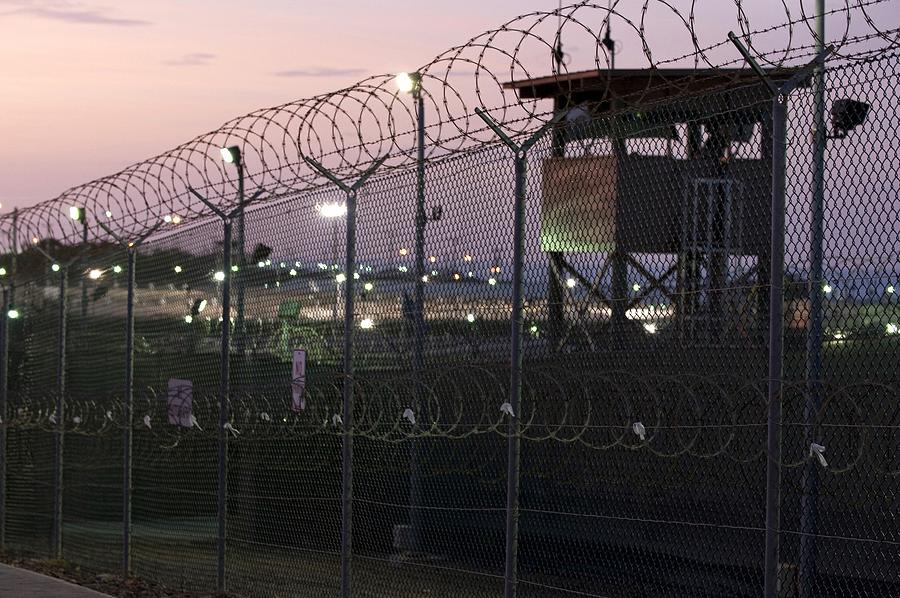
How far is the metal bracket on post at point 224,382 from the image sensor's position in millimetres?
11469

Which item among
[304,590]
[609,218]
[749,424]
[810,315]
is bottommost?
[304,590]

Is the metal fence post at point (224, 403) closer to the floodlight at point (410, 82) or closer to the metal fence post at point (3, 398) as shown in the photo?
the floodlight at point (410, 82)

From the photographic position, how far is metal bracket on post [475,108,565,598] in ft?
25.7

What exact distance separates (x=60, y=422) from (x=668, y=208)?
31.9 ft

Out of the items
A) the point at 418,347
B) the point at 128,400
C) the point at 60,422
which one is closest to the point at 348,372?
the point at 418,347

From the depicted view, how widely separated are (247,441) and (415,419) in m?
2.98

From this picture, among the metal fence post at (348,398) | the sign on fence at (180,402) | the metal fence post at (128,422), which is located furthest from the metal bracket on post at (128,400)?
the metal fence post at (348,398)

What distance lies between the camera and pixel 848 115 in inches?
238

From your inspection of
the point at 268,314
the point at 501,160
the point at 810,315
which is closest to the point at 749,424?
the point at 810,315

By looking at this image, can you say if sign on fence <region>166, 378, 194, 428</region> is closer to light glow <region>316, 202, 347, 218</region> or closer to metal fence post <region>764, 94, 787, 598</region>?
light glow <region>316, 202, 347, 218</region>

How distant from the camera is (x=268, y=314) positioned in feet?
37.9

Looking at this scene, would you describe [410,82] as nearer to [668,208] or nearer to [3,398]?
[668,208]

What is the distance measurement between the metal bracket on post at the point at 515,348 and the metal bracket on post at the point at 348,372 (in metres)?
1.71

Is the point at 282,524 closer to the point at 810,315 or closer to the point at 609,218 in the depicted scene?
the point at 609,218
